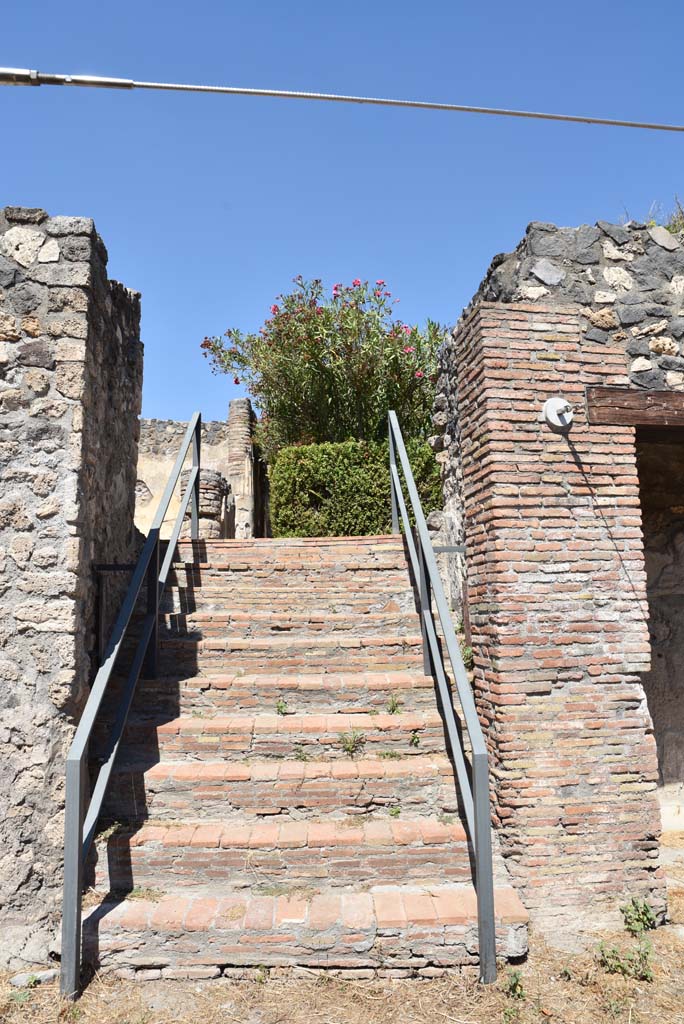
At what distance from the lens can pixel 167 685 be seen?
164 inches

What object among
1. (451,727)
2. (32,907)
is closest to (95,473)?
(32,907)

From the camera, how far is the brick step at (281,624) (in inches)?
188

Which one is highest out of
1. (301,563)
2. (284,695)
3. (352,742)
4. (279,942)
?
(301,563)

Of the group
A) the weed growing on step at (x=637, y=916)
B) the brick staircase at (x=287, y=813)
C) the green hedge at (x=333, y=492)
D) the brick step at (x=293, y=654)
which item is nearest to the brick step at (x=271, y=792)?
the brick staircase at (x=287, y=813)

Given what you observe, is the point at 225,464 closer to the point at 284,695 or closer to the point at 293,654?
the point at 293,654

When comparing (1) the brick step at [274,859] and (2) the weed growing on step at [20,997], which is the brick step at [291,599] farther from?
(2) the weed growing on step at [20,997]

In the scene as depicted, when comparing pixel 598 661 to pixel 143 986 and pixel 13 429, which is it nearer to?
pixel 143 986

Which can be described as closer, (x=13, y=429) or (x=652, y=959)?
(x=652, y=959)

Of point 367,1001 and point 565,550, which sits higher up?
point 565,550

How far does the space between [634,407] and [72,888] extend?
3.97 metres

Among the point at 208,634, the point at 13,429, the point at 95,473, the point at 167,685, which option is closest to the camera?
the point at 13,429

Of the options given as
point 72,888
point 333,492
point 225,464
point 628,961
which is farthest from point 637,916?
point 225,464

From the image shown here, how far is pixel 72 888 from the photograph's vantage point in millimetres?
2832

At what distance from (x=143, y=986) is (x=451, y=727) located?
6.08 feet
